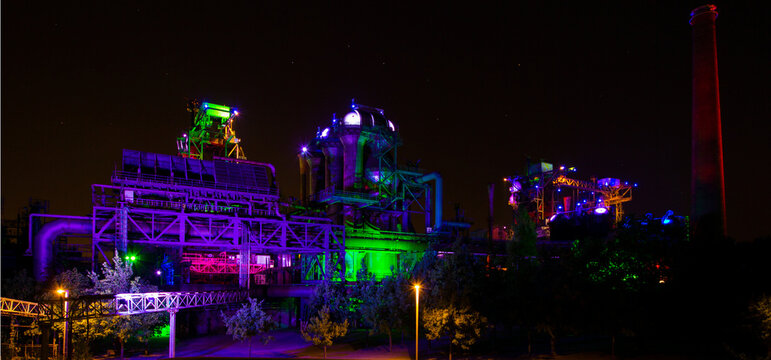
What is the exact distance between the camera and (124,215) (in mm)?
47188

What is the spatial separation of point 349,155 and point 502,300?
37334mm

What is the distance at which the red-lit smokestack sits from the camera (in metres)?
52.0

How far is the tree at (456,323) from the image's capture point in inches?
1412

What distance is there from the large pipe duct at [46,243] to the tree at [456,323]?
3100 centimetres

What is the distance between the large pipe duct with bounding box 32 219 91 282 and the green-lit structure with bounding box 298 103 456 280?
25.3 m

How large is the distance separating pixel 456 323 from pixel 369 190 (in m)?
36.6

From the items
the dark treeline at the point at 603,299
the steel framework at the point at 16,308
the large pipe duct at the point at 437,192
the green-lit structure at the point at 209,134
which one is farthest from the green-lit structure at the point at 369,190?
the steel framework at the point at 16,308

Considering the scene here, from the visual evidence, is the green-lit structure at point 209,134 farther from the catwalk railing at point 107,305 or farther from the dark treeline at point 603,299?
the dark treeline at point 603,299

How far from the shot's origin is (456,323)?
117ft

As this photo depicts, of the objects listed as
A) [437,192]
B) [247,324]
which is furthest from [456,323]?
[437,192]

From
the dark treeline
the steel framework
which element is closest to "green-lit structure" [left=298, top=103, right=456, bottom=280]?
the dark treeline

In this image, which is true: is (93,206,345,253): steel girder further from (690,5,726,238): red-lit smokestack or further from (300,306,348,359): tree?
(690,5,726,238): red-lit smokestack

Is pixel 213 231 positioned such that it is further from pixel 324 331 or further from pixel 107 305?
pixel 324 331

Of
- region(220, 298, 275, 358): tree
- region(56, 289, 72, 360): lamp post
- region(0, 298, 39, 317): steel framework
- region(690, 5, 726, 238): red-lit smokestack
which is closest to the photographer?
region(56, 289, 72, 360): lamp post
